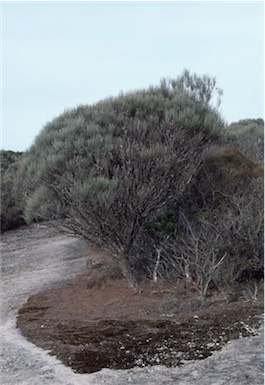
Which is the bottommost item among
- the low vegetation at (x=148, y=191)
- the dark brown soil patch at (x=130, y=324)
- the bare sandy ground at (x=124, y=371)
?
the bare sandy ground at (x=124, y=371)

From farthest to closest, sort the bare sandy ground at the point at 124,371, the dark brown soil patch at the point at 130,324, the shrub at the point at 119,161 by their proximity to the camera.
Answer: the shrub at the point at 119,161
the dark brown soil patch at the point at 130,324
the bare sandy ground at the point at 124,371

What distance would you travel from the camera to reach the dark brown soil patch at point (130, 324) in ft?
22.4

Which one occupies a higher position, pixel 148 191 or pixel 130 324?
pixel 148 191

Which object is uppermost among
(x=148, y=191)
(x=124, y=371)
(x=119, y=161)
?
(x=119, y=161)

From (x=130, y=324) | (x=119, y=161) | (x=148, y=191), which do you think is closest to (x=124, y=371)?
(x=130, y=324)

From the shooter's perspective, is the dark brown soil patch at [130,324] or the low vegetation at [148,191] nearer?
the dark brown soil patch at [130,324]

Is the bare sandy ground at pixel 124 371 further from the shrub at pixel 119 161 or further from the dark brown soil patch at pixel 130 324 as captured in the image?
the shrub at pixel 119 161

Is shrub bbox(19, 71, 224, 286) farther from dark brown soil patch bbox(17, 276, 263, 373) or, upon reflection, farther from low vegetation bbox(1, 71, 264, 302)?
dark brown soil patch bbox(17, 276, 263, 373)

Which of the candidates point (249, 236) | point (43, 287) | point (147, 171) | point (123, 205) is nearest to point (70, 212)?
point (123, 205)

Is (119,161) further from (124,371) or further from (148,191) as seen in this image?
(124,371)

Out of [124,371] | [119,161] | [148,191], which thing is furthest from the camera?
[119,161]

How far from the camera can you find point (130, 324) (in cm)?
814

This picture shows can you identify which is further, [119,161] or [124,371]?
[119,161]

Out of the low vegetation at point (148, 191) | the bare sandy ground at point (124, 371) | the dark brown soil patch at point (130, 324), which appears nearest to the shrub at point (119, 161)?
the low vegetation at point (148, 191)
